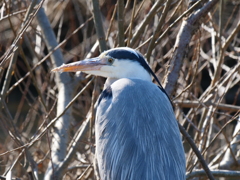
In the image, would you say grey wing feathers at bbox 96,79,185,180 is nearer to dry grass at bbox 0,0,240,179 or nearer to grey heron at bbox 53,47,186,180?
grey heron at bbox 53,47,186,180

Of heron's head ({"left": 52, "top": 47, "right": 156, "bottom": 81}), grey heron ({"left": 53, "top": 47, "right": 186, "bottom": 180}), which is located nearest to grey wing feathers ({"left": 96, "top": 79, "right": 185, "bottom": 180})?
grey heron ({"left": 53, "top": 47, "right": 186, "bottom": 180})

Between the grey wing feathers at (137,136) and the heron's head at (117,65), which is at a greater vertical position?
the heron's head at (117,65)

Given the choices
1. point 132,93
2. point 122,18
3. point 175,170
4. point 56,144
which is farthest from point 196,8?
point 56,144

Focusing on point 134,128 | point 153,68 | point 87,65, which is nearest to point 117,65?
point 87,65

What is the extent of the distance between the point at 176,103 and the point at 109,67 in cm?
74

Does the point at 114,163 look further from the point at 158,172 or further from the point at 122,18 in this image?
the point at 122,18

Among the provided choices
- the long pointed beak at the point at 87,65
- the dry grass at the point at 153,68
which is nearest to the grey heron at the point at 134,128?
the long pointed beak at the point at 87,65

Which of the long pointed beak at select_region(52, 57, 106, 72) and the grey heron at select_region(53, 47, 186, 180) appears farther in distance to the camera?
the long pointed beak at select_region(52, 57, 106, 72)

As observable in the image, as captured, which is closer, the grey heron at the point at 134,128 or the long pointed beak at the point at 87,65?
the grey heron at the point at 134,128

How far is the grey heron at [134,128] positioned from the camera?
2090 millimetres

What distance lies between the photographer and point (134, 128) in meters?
2.16

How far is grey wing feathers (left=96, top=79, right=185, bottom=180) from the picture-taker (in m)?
2.09

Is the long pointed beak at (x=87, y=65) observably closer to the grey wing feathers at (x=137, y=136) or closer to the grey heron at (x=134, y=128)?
the grey heron at (x=134, y=128)

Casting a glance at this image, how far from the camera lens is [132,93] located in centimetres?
232
